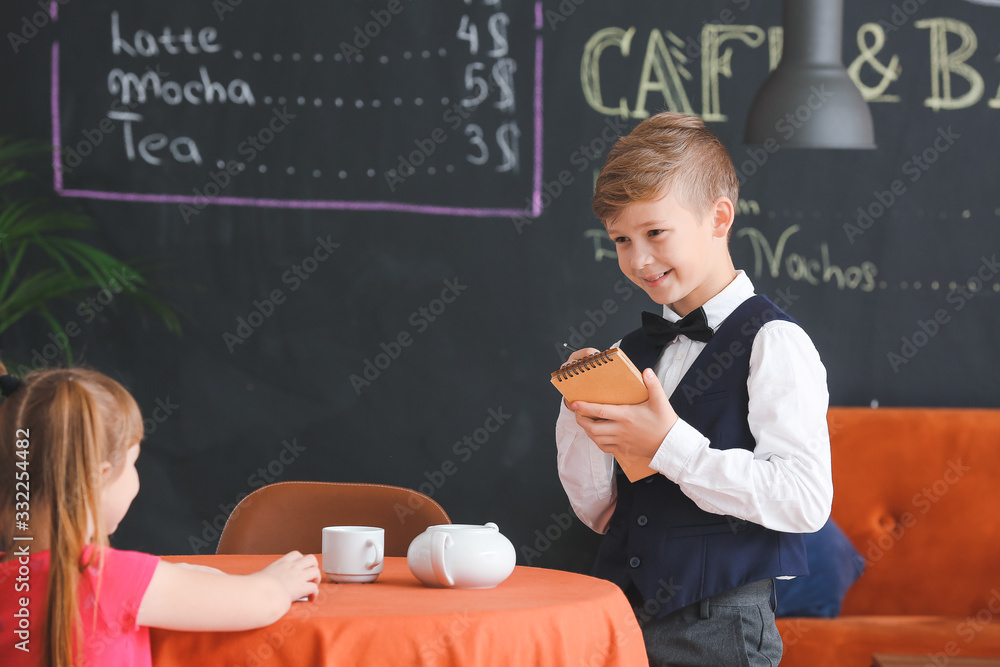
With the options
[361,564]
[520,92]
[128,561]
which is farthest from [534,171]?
[128,561]

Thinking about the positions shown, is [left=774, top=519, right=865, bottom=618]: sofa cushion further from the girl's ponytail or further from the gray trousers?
the girl's ponytail

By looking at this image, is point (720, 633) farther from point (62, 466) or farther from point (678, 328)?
point (62, 466)

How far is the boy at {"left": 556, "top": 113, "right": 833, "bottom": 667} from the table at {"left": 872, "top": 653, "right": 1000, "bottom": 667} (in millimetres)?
678

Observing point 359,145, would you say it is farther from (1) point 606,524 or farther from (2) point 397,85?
(1) point 606,524

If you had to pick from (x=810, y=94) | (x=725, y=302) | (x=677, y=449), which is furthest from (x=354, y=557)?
(x=810, y=94)

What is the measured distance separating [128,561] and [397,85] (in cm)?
202

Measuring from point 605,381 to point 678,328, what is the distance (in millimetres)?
254

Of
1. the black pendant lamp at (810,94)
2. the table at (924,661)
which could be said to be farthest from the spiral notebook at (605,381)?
the black pendant lamp at (810,94)

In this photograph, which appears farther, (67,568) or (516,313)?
(516,313)

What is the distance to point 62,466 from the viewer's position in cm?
114

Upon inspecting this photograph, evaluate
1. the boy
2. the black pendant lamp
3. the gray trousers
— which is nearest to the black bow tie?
the boy

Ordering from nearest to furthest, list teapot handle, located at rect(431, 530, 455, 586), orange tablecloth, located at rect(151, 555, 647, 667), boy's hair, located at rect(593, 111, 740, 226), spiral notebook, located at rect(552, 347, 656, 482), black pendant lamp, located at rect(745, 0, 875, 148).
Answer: orange tablecloth, located at rect(151, 555, 647, 667)
teapot handle, located at rect(431, 530, 455, 586)
spiral notebook, located at rect(552, 347, 656, 482)
boy's hair, located at rect(593, 111, 740, 226)
black pendant lamp, located at rect(745, 0, 875, 148)

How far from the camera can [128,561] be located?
112cm

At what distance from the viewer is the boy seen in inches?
55.4
